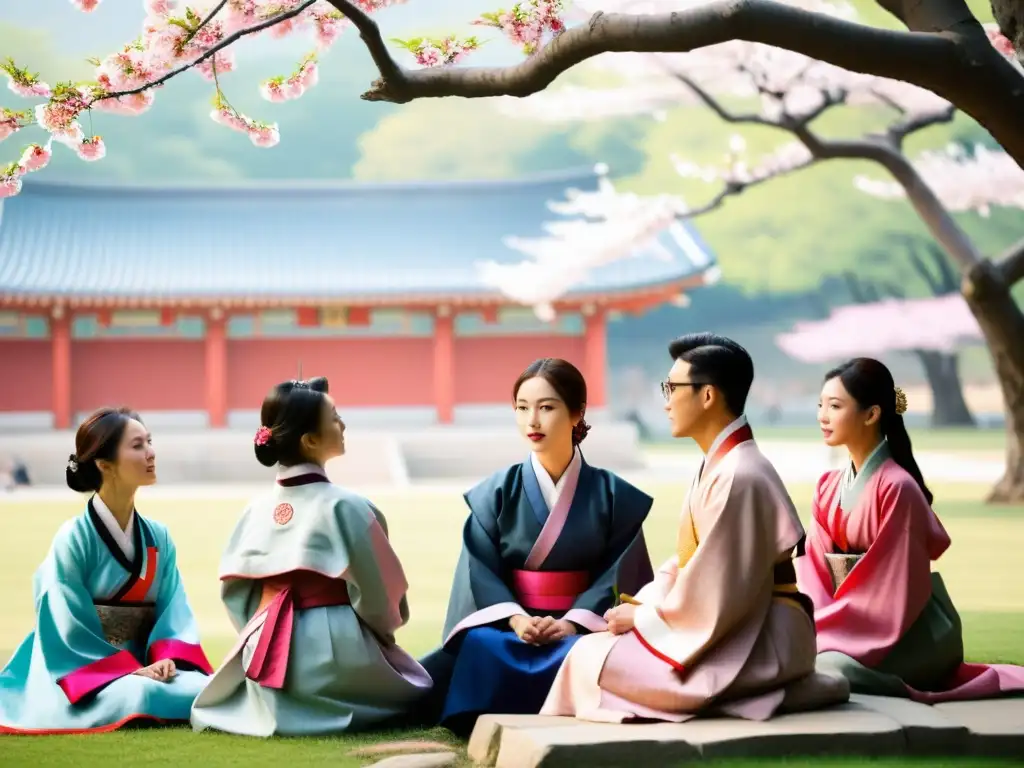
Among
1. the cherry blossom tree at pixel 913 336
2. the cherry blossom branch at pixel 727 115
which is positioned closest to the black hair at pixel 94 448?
the cherry blossom branch at pixel 727 115

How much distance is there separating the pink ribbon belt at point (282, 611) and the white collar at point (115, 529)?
18.8 inches

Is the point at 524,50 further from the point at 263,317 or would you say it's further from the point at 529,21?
the point at 263,317

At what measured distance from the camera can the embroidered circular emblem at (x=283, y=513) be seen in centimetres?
412

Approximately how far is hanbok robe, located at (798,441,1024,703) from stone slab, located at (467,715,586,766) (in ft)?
3.18

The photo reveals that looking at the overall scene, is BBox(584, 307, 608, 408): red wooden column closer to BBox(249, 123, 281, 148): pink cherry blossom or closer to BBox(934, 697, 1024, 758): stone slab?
BBox(249, 123, 281, 148): pink cherry blossom

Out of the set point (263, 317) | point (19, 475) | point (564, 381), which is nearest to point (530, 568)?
point (564, 381)

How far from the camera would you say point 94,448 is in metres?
4.25

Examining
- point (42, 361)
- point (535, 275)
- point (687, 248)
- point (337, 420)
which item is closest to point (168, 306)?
point (42, 361)

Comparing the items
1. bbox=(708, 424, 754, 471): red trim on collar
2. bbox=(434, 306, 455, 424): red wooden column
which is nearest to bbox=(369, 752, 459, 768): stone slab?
bbox=(708, 424, 754, 471): red trim on collar

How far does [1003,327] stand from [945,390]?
22029 millimetres

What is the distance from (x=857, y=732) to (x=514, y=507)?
129 cm

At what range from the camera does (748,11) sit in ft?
13.4

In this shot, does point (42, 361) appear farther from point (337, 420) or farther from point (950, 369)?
point (950, 369)

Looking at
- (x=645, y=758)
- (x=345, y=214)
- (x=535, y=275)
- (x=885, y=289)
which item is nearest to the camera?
(x=645, y=758)
